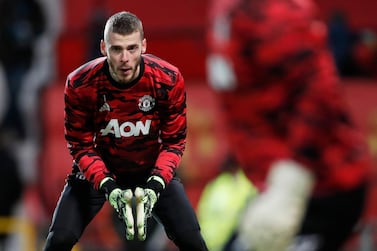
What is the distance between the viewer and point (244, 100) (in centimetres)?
716

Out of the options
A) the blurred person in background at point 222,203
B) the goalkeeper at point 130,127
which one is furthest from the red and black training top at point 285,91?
the blurred person in background at point 222,203

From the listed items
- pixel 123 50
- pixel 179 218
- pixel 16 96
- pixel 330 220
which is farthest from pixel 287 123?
pixel 16 96

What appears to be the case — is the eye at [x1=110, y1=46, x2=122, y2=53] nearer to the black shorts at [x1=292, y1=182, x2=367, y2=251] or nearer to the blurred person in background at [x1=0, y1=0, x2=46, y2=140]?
the black shorts at [x1=292, y1=182, x2=367, y2=251]

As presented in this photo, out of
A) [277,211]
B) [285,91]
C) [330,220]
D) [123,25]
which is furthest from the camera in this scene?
[330,220]

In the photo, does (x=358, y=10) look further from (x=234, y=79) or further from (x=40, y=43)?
(x=234, y=79)

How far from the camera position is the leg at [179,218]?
5.52m

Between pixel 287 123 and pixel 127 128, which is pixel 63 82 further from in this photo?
pixel 127 128

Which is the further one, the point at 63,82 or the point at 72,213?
the point at 63,82

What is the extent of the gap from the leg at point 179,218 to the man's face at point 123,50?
710 mm

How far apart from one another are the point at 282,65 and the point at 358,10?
44.8ft

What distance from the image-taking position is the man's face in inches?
193

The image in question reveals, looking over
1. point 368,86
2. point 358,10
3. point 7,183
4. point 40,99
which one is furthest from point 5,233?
point 358,10

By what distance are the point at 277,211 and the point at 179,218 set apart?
3.31 feet

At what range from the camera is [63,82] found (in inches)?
737
